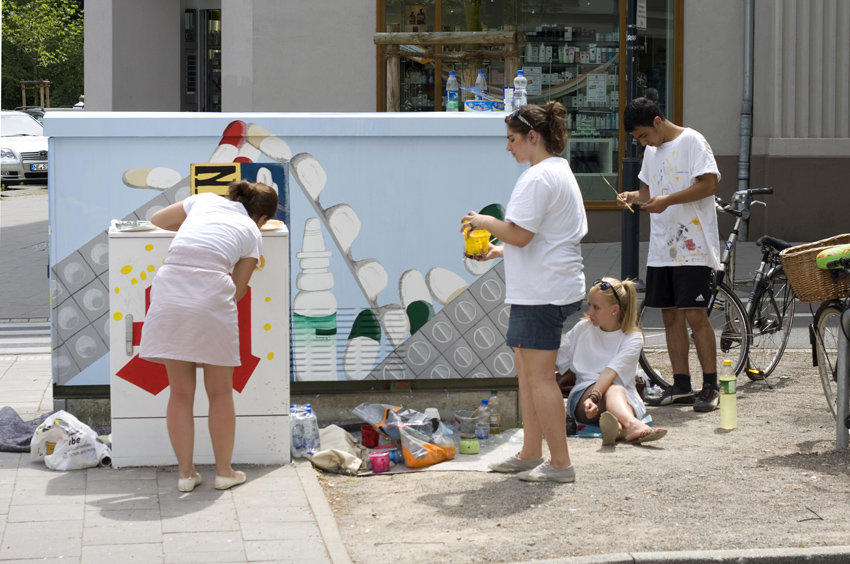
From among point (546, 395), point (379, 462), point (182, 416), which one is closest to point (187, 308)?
point (182, 416)

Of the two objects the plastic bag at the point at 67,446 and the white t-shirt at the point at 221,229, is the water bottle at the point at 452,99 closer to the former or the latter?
the white t-shirt at the point at 221,229

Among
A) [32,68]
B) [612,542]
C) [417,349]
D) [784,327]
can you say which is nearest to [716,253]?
[784,327]

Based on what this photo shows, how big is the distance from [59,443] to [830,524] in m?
3.51

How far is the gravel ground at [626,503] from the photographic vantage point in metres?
4.17

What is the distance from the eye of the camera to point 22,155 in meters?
24.4

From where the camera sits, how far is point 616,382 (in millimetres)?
5977

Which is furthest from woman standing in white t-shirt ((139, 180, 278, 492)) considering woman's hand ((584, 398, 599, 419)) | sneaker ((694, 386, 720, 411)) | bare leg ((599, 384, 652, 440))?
sneaker ((694, 386, 720, 411))

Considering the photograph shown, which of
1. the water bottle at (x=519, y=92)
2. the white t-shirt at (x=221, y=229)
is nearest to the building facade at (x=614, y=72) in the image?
the water bottle at (x=519, y=92)

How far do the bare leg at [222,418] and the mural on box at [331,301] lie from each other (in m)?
1.14

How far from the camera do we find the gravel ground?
4168 mm

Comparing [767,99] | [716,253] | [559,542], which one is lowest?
[559,542]

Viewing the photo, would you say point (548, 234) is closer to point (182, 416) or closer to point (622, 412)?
point (622, 412)

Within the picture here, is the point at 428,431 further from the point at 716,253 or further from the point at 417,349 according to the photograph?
the point at 716,253

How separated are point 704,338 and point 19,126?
23.6 metres
